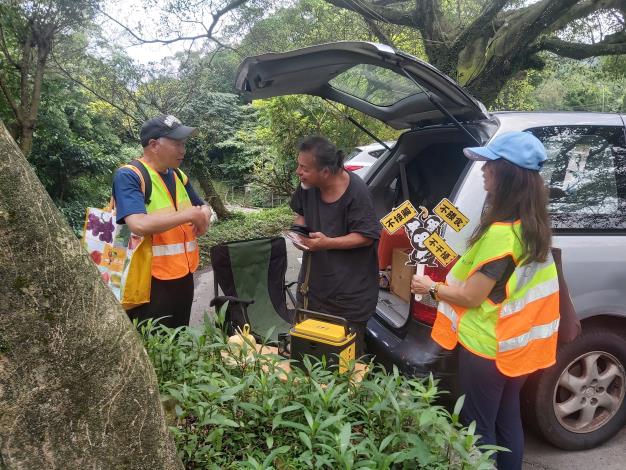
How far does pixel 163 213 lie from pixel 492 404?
194 cm

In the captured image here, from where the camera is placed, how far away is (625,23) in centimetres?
766

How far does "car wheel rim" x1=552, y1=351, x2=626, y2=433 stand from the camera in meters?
2.66

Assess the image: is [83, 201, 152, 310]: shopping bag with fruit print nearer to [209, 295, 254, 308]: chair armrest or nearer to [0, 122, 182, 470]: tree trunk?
[209, 295, 254, 308]: chair armrest

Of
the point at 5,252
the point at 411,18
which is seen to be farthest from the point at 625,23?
the point at 5,252

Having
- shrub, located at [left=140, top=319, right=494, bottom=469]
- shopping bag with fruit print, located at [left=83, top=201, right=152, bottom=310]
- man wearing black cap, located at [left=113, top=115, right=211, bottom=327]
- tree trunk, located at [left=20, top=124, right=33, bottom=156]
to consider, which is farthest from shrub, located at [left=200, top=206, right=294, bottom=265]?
shrub, located at [left=140, top=319, right=494, bottom=469]

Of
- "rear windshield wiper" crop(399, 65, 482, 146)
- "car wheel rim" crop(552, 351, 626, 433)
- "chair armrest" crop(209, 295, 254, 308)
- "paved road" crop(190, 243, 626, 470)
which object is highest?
"rear windshield wiper" crop(399, 65, 482, 146)

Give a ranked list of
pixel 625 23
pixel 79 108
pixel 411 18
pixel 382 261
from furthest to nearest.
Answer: pixel 79 108 → pixel 411 18 → pixel 625 23 → pixel 382 261

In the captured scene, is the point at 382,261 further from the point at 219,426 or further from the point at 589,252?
the point at 219,426

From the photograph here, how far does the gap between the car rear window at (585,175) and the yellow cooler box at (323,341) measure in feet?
4.53

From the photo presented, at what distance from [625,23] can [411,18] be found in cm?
341

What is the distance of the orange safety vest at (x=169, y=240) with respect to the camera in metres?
2.71

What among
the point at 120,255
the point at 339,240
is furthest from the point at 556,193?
the point at 120,255

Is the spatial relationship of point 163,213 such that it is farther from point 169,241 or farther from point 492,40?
point 492,40

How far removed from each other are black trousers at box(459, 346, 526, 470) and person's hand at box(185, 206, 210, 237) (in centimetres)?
159
